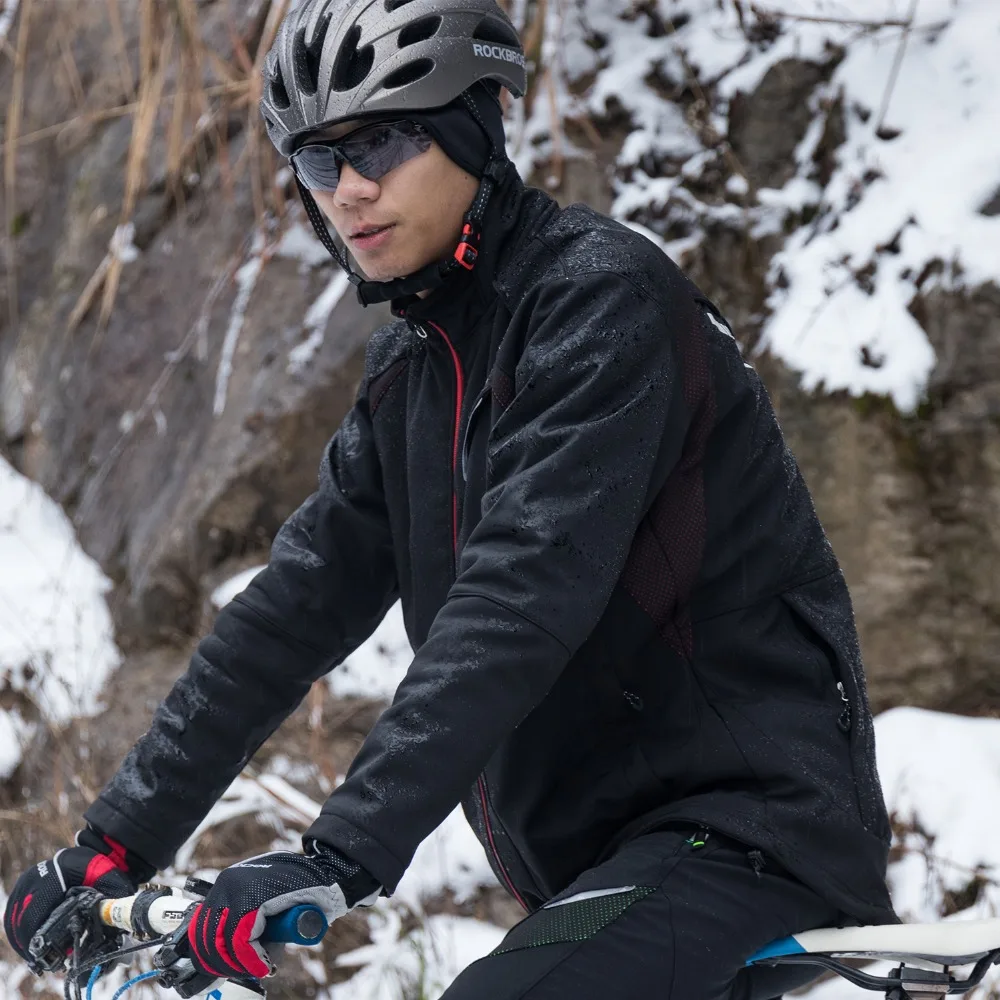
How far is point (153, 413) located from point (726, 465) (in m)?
5.62

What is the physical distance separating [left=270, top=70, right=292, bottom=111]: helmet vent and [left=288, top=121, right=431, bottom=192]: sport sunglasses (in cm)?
13

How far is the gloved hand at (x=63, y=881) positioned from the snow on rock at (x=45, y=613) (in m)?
2.87

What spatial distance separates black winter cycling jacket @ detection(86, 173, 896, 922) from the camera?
1689mm

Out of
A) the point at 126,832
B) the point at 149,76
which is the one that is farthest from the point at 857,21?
the point at 126,832

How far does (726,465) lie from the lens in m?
1.92

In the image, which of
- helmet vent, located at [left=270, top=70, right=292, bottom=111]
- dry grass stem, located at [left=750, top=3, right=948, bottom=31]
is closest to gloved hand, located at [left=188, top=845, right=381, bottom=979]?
helmet vent, located at [left=270, top=70, right=292, bottom=111]

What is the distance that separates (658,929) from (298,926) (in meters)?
0.50

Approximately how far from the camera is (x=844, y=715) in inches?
76.7

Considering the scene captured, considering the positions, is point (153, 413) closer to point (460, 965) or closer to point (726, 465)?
point (460, 965)

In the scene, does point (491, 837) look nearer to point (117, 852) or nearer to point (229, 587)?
point (117, 852)

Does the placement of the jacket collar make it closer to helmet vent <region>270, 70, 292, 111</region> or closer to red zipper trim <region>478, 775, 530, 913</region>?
helmet vent <region>270, 70, 292, 111</region>

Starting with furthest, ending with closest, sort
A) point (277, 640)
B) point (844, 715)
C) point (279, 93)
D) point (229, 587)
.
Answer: point (229, 587) < point (277, 640) < point (279, 93) < point (844, 715)

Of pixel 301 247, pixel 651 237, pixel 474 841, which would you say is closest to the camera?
pixel 474 841

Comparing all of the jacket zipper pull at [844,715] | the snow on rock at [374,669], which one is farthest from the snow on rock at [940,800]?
the jacket zipper pull at [844,715]
